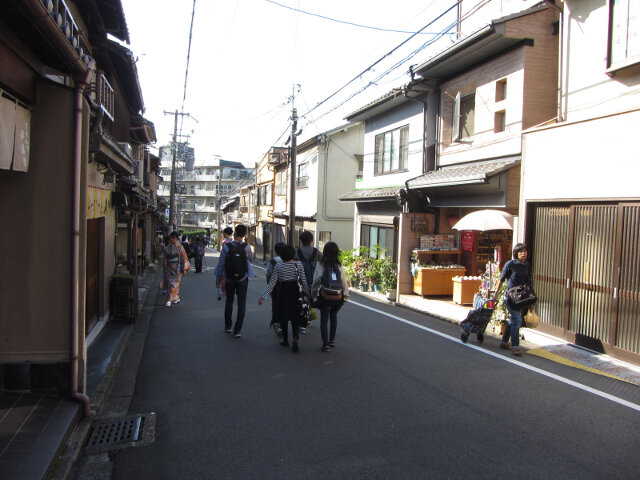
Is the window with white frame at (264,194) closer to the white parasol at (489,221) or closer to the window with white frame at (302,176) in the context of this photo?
the window with white frame at (302,176)

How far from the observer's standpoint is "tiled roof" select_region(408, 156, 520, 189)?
10477 mm

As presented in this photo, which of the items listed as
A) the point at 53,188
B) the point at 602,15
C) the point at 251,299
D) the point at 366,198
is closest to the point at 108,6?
the point at 53,188

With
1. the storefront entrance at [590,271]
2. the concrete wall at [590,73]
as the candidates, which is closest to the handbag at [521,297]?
the storefront entrance at [590,271]

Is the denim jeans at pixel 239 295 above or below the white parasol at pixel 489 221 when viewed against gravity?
below

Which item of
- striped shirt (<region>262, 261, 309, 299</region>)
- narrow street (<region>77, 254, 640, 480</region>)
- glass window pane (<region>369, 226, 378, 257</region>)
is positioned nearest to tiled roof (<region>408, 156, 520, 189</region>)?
narrow street (<region>77, 254, 640, 480</region>)

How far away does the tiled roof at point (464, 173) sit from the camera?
34.4ft

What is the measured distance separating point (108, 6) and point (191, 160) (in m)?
32.7

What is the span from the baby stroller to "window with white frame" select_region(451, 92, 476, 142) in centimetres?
651

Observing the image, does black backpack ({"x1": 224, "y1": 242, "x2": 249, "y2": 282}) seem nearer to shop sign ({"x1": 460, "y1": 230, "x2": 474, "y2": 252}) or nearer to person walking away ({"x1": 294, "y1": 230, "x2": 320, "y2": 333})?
person walking away ({"x1": 294, "y1": 230, "x2": 320, "y2": 333})

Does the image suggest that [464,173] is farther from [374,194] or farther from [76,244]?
[76,244]

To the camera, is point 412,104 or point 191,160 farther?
point 191,160

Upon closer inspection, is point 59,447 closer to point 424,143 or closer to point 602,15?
point 602,15

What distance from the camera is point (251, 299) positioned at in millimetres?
13516

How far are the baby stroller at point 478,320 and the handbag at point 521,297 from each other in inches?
26.2
